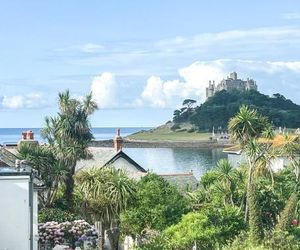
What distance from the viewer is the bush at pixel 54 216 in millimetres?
31094

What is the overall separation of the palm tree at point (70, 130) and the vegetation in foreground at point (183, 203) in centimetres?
9

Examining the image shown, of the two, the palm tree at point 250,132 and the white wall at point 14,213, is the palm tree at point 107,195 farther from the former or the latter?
the white wall at point 14,213

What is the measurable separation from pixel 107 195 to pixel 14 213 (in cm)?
1507

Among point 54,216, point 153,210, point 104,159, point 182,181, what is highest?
point 104,159

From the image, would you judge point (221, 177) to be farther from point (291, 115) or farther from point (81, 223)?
point (291, 115)

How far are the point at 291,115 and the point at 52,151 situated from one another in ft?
490

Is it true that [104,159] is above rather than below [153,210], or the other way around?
above

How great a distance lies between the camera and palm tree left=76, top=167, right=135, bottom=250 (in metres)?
33.3

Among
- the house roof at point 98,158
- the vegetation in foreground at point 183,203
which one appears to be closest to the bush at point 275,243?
the vegetation in foreground at point 183,203

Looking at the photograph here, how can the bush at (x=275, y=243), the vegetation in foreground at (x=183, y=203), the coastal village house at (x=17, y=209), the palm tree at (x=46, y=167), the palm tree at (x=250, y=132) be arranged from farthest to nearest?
the palm tree at (x=250, y=132) → the palm tree at (x=46, y=167) → the vegetation in foreground at (x=183, y=203) → the bush at (x=275, y=243) → the coastal village house at (x=17, y=209)

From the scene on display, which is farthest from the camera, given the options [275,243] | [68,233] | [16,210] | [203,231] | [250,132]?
[250,132]

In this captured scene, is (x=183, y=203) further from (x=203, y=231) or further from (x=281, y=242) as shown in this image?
(x=281, y=242)

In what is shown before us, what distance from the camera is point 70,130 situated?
4116cm

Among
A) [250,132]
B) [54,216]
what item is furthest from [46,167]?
[250,132]
